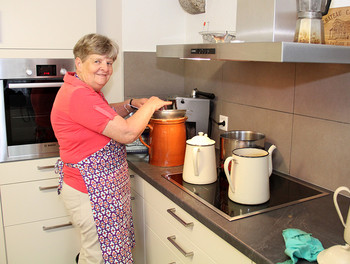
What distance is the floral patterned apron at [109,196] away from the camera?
1.66 m

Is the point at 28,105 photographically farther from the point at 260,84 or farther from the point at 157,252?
the point at 260,84

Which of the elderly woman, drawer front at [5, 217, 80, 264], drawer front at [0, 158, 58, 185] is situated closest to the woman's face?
the elderly woman

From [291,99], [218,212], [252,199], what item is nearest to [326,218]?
[252,199]

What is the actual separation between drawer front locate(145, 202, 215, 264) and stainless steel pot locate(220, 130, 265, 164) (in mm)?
411

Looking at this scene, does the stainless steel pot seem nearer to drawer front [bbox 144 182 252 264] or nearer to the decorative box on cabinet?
drawer front [bbox 144 182 252 264]

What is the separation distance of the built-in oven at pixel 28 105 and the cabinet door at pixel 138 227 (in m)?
0.59

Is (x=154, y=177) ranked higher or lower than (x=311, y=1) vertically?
lower

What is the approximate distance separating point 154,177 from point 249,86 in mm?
708

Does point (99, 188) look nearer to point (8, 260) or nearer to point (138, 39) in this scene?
point (8, 260)

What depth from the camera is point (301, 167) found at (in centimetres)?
171

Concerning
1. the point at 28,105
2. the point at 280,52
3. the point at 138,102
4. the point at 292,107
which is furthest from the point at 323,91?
the point at 28,105

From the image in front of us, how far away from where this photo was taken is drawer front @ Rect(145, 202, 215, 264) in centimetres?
145

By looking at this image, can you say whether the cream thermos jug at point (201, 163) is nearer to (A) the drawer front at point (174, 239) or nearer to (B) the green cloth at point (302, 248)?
(A) the drawer front at point (174, 239)

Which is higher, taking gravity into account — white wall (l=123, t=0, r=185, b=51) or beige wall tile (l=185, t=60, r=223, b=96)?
white wall (l=123, t=0, r=185, b=51)
